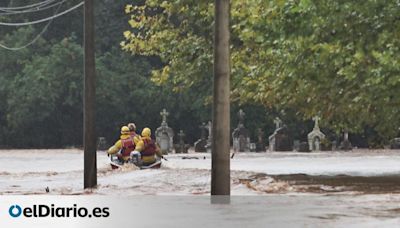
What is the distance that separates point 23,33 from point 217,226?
4857 cm

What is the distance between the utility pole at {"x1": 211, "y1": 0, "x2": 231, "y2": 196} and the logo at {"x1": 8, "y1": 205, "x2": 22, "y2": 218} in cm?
343

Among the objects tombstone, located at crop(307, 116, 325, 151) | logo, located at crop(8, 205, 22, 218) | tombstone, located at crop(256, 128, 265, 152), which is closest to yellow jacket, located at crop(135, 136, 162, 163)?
logo, located at crop(8, 205, 22, 218)

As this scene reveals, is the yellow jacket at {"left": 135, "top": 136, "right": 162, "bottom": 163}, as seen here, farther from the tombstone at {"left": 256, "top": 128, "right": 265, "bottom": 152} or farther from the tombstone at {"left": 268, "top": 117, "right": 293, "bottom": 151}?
the tombstone at {"left": 268, "top": 117, "right": 293, "bottom": 151}

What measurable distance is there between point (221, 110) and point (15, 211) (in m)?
3.97

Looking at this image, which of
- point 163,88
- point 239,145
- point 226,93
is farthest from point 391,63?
point 163,88

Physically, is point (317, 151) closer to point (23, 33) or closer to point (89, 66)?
point (23, 33)

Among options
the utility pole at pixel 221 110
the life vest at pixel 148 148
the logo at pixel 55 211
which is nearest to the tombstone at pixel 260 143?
the life vest at pixel 148 148

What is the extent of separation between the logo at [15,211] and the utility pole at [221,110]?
135 inches

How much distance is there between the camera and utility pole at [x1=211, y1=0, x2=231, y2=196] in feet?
55.1

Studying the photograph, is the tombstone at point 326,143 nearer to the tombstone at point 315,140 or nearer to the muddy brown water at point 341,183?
the tombstone at point 315,140

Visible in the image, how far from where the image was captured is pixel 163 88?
57.3m

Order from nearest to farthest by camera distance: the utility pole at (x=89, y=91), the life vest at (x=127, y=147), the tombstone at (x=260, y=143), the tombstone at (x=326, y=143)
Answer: the utility pole at (x=89, y=91)
the tombstone at (x=326, y=143)
the life vest at (x=127, y=147)
the tombstone at (x=260, y=143)

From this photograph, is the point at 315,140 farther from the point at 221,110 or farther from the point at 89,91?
the point at 221,110

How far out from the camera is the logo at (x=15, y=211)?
1512cm
